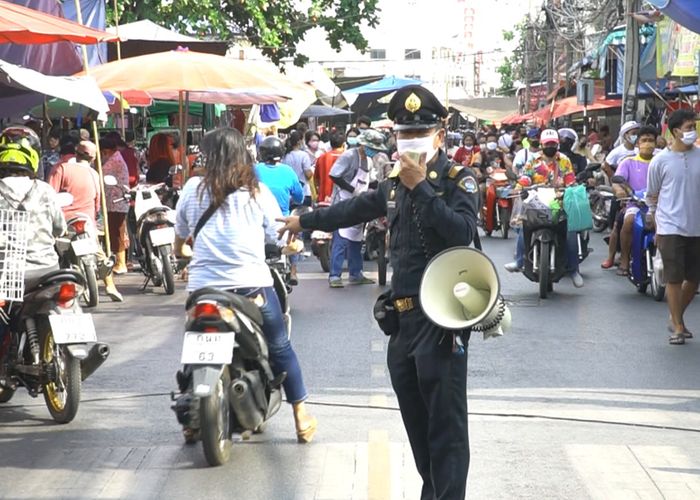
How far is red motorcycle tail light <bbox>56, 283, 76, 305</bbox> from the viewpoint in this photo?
7707 millimetres

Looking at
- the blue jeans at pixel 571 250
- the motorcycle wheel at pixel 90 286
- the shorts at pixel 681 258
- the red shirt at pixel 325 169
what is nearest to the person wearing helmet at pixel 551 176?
the blue jeans at pixel 571 250

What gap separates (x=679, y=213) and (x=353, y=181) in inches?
211

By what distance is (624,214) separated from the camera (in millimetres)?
15391

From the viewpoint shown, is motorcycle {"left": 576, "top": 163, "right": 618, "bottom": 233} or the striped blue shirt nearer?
the striped blue shirt

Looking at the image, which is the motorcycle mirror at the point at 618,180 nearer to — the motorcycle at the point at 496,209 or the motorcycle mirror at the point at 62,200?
the motorcycle at the point at 496,209

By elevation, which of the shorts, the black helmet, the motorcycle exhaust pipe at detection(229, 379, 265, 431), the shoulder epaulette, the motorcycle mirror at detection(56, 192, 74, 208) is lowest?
the motorcycle exhaust pipe at detection(229, 379, 265, 431)

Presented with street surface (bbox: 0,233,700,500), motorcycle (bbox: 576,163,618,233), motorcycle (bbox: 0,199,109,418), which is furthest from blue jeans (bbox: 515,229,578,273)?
motorcycle (bbox: 0,199,109,418)

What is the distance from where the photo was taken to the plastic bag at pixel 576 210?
46.4 feet

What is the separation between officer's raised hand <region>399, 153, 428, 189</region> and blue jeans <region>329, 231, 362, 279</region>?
9994 millimetres

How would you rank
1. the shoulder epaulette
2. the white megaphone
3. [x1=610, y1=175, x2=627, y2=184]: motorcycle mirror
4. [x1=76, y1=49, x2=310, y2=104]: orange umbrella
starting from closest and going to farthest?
the white megaphone
the shoulder epaulette
[x1=76, y1=49, x2=310, y2=104]: orange umbrella
[x1=610, y1=175, x2=627, y2=184]: motorcycle mirror

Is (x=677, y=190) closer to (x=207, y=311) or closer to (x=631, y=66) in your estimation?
(x=207, y=311)

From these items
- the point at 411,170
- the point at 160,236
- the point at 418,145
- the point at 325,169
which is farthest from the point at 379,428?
the point at 325,169

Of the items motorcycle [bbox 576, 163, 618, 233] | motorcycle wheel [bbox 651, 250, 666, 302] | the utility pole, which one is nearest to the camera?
motorcycle wheel [bbox 651, 250, 666, 302]

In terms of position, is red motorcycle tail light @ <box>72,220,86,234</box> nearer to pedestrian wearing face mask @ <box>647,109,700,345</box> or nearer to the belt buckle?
pedestrian wearing face mask @ <box>647,109,700,345</box>
